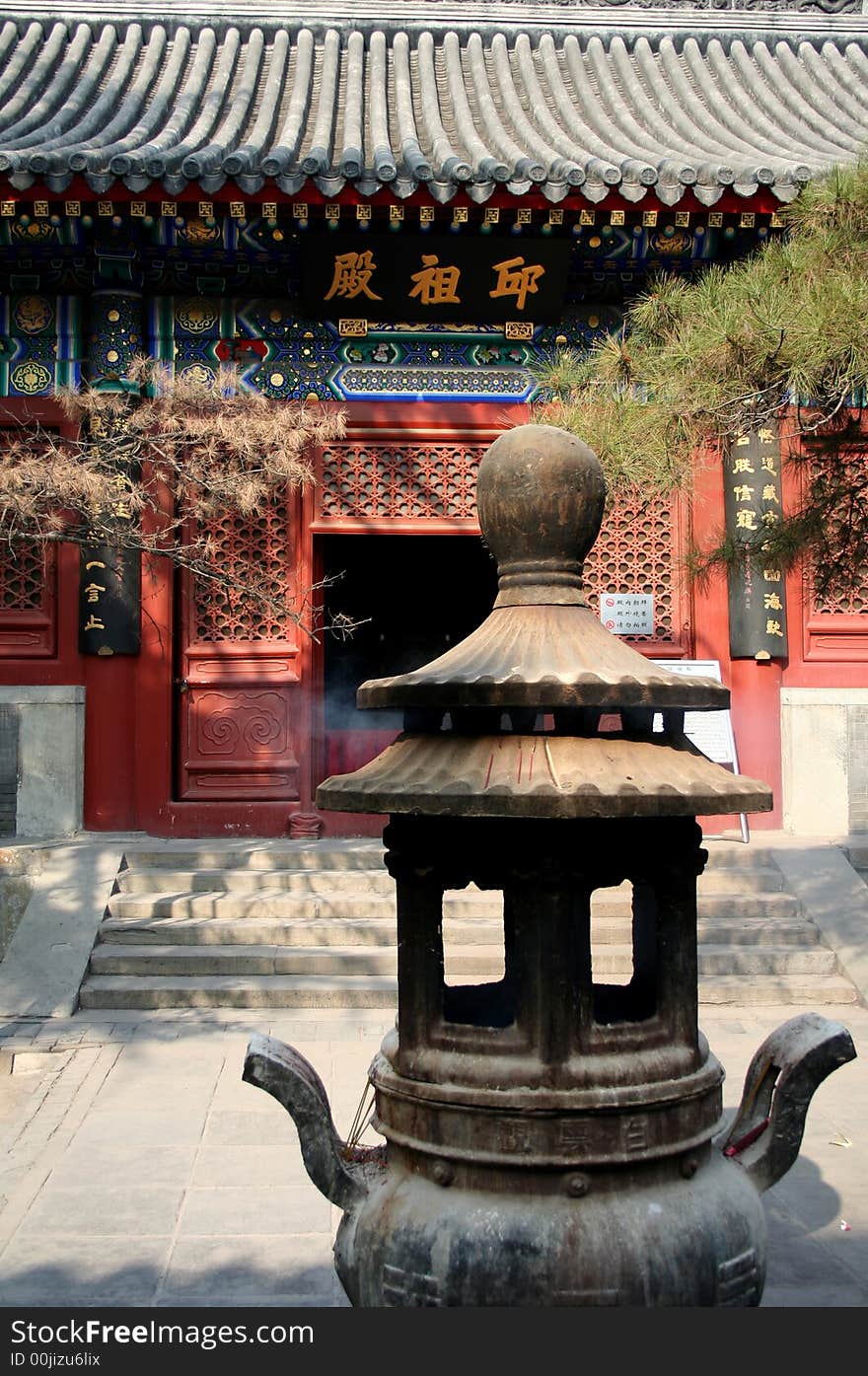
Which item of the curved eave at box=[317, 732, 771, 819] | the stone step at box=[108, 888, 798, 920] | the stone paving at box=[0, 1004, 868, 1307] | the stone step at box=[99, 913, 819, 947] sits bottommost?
the stone paving at box=[0, 1004, 868, 1307]

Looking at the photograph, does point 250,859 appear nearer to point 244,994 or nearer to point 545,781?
point 244,994

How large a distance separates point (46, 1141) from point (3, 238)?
5846 mm

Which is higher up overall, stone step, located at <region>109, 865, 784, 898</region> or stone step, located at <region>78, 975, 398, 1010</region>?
stone step, located at <region>109, 865, 784, 898</region>

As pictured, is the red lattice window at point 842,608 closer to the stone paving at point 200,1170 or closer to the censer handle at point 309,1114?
the stone paving at point 200,1170

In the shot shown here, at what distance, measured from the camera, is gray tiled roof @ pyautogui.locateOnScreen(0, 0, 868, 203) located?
7133 mm

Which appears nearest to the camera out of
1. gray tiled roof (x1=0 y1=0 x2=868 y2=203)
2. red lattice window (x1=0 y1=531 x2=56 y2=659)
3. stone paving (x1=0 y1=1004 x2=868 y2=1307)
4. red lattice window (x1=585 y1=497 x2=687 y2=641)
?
stone paving (x1=0 y1=1004 x2=868 y2=1307)

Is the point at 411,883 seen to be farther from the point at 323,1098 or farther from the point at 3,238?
the point at 3,238

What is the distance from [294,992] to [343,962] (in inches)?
13.9

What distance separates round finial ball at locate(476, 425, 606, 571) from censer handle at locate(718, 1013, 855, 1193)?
1.15m

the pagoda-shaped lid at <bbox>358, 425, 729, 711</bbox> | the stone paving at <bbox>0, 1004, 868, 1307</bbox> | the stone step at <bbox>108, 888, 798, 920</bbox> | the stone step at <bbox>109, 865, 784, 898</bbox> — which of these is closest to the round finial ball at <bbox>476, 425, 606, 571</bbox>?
the pagoda-shaped lid at <bbox>358, 425, 729, 711</bbox>

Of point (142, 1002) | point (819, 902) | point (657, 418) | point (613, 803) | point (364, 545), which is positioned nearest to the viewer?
point (613, 803)

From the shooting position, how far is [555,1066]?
240 centimetres

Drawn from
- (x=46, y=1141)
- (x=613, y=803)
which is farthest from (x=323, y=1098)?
(x=46, y=1141)

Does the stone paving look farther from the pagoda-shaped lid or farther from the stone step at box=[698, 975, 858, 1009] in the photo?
the pagoda-shaped lid
